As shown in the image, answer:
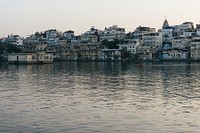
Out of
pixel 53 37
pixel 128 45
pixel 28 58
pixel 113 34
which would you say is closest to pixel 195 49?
pixel 128 45

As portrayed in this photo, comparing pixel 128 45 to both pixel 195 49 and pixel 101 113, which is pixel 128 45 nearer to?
pixel 195 49

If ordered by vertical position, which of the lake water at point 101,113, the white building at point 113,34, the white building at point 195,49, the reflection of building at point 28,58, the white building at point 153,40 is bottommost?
the lake water at point 101,113

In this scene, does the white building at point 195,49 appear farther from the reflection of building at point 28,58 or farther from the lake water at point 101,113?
the lake water at point 101,113

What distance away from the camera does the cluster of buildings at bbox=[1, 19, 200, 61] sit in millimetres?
111744

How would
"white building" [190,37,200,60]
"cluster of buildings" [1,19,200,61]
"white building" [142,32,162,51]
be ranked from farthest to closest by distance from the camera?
"white building" [142,32,162,51] < "cluster of buildings" [1,19,200,61] < "white building" [190,37,200,60]

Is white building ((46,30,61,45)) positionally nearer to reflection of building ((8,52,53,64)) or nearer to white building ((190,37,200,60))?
reflection of building ((8,52,53,64))

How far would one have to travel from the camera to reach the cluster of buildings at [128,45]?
112 meters

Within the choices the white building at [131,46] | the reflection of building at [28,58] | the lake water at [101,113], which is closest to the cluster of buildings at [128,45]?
the white building at [131,46]

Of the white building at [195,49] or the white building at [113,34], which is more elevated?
the white building at [113,34]

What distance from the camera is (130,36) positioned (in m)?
130

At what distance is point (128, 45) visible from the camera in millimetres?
116250

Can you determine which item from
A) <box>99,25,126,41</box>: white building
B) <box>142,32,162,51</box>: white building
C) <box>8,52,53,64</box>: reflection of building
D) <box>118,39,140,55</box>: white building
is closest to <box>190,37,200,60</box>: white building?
<box>142,32,162,51</box>: white building

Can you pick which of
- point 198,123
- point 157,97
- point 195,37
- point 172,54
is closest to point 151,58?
point 172,54

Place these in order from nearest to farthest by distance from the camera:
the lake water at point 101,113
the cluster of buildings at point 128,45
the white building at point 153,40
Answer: the lake water at point 101,113 < the cluster of buildings at point 128,45 < the white building at point 153,40
